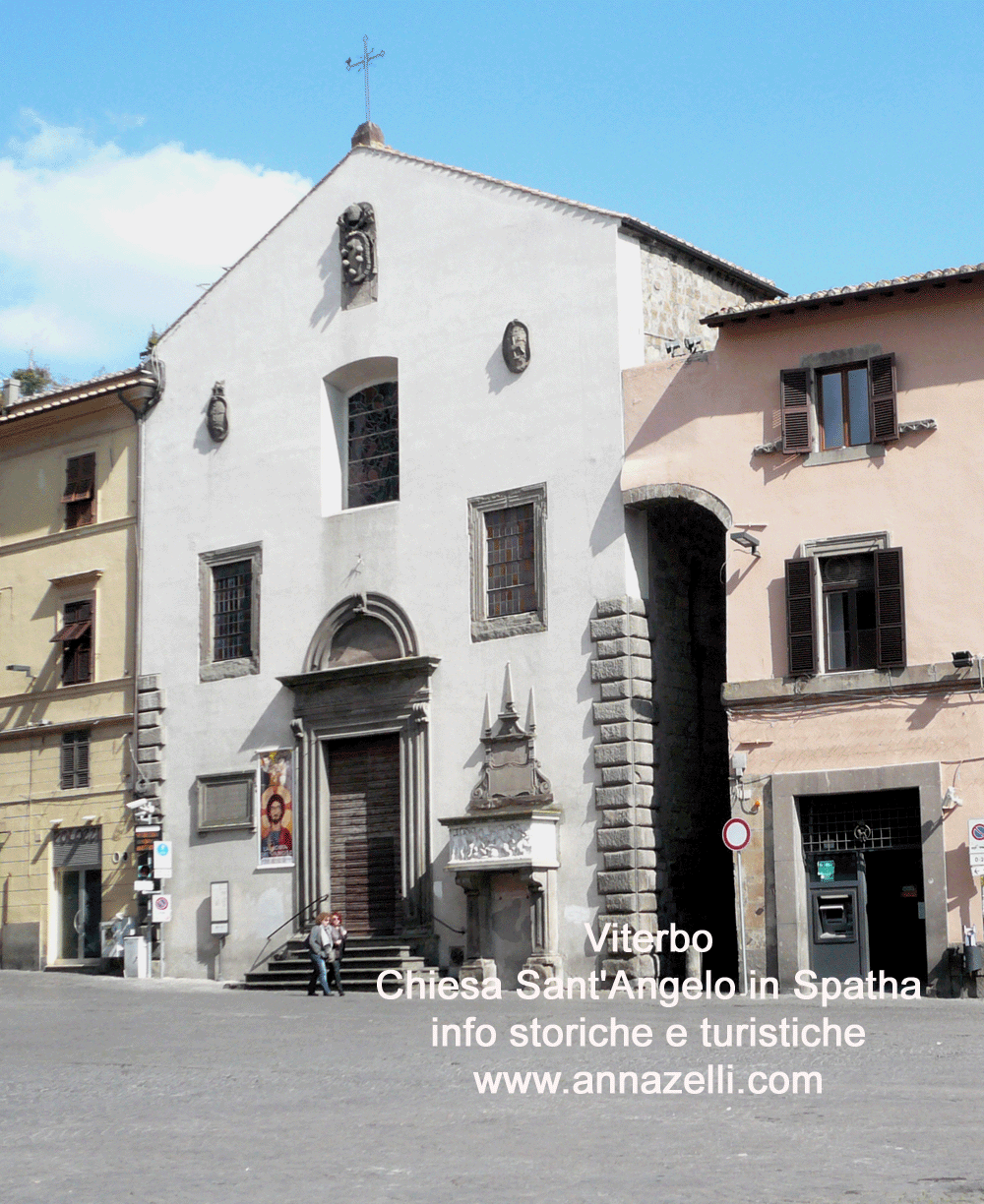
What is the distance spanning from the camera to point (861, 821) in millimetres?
26969

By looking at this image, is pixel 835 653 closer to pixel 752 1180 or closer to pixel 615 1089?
pixel 615 1089

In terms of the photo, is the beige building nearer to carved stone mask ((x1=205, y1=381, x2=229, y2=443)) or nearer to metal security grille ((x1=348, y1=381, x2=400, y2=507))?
carved stone mask ((x1=205, y1=381, x2=229, y2=443))

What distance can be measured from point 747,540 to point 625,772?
411 cm

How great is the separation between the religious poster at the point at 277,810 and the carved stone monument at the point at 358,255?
8.45 metres

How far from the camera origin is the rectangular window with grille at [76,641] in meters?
36.6

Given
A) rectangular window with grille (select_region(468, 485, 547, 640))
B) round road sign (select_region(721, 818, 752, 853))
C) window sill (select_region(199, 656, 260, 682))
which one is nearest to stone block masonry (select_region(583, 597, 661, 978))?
rectangular window with grille (select_region(468, 485, 547, 640))

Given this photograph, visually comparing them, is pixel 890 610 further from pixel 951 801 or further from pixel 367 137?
pixel 367 137

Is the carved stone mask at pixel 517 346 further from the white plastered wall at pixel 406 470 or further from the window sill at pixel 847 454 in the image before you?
the window sill at pixel 847 454

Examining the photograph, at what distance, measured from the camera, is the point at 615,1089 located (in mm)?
13523

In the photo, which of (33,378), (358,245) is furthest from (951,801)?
(33,378)

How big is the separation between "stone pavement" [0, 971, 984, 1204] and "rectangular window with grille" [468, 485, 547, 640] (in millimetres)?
10610

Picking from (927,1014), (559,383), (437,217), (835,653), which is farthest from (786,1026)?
(437,217)

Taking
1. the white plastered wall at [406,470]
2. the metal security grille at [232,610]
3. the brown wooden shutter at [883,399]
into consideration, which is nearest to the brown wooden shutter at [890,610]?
the brown wooden shutter at [883,399]

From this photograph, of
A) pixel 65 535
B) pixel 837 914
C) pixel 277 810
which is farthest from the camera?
pixel 65 535
